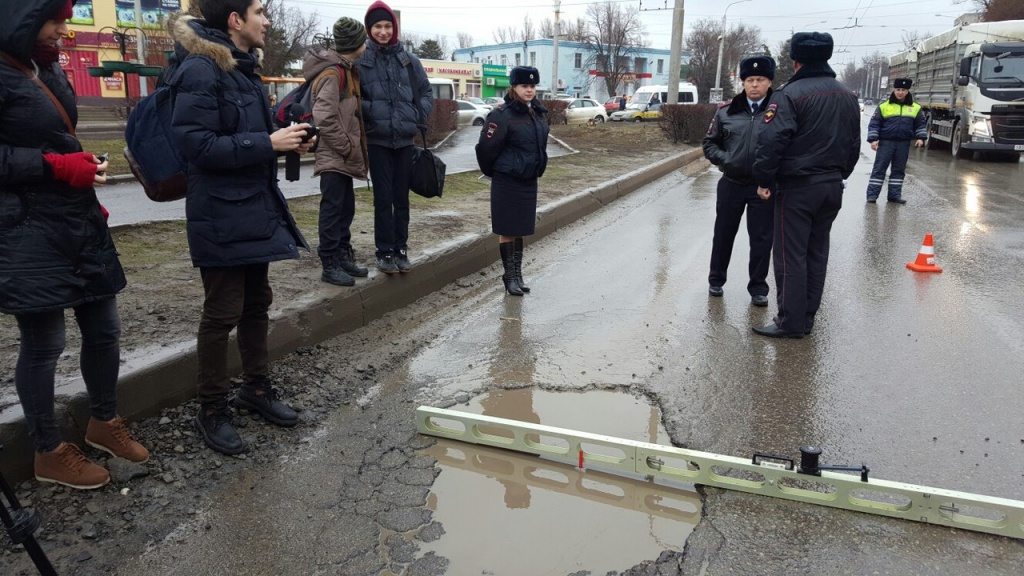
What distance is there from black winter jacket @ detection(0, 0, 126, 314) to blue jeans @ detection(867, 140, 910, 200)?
10.9m

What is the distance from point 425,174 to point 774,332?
9.36 ft

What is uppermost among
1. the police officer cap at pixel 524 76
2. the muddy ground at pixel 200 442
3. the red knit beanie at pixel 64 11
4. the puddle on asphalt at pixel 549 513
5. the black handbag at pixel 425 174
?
the red knit beanie at pixel 64 11

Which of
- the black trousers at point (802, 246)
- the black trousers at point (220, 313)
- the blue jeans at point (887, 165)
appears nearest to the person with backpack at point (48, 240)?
the black trousers at point (220, 313)

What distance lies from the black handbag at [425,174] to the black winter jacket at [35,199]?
2986mm

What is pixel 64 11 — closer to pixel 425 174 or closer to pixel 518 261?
pixel 425 174

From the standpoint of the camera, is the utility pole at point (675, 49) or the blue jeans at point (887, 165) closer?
the blue jeans at point (887, 165)

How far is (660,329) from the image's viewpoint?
5.29 meters

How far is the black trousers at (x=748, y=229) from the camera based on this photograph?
5871 mm

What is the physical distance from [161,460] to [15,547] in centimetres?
69

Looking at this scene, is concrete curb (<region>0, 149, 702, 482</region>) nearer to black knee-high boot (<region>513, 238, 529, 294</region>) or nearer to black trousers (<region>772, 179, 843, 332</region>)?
black knee-high boot (<region>513, 238, 529, 294</region>)

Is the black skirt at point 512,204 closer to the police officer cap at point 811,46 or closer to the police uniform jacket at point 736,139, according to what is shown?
the police uniform jacket at point 736,139

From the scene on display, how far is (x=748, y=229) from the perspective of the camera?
5910 millimetres

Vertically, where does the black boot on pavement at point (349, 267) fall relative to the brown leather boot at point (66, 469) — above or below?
above

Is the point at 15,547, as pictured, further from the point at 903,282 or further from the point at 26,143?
the point at 903,282
